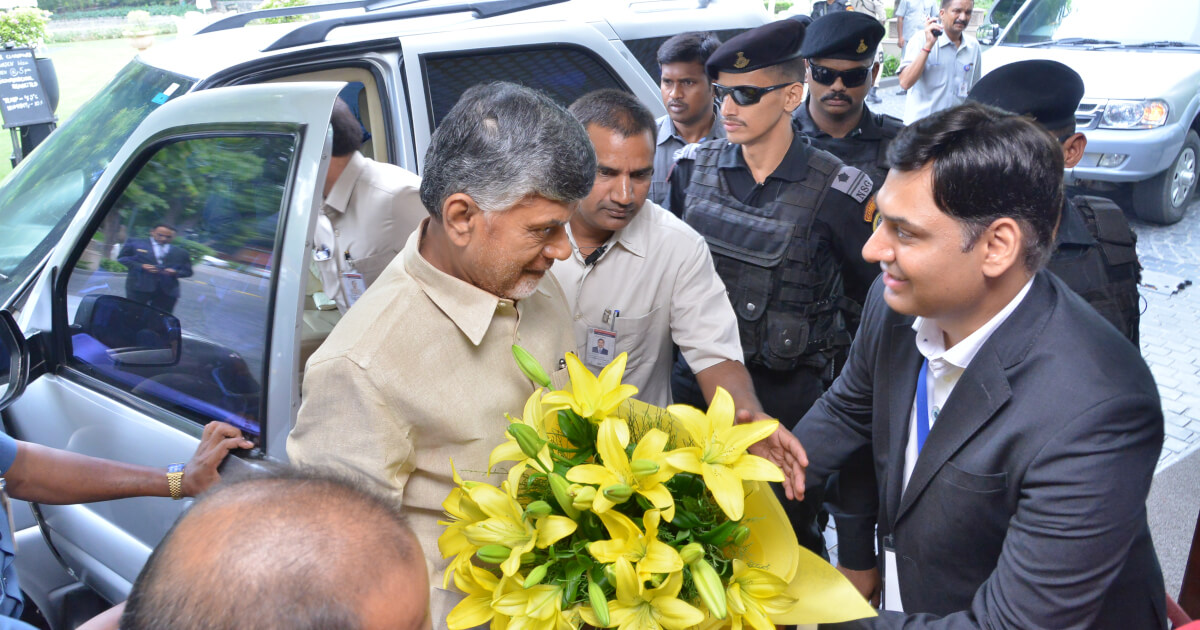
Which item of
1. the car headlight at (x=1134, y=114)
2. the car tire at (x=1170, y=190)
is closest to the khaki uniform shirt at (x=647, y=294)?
the car headlight at (x=1134, y=114)

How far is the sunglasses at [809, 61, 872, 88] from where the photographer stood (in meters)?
3.86

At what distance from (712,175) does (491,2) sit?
5.58 ft

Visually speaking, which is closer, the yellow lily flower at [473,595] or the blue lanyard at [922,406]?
the yellow lily flower at [473,595]

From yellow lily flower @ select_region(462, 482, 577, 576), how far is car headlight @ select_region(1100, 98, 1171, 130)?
7428mm

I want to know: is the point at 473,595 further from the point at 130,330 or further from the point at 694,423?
the point at 130,330

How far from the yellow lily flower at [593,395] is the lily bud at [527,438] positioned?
0.19ft

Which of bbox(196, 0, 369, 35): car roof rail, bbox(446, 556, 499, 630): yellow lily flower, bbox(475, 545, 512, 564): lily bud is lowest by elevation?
bbox(446, 556, 499, 630): yellow lily flower

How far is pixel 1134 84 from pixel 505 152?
7.28 m

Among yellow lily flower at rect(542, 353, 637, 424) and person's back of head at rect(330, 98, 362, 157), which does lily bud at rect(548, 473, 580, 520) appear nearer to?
yellow lily flower at rect(542, 353, 637, 424)

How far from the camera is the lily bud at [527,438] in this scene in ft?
4.42

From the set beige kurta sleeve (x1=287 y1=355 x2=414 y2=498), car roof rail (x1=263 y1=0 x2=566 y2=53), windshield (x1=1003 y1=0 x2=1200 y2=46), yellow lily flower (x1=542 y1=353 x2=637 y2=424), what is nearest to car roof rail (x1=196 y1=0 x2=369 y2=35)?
car roof rail (x1=263 y1=0 x2=566 y2=53)

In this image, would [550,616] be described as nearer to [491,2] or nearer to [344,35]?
[344,35]

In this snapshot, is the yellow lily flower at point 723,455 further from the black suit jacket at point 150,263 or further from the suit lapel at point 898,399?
the black suit jacket at point 150,263

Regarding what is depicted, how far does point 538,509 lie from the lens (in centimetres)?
131
